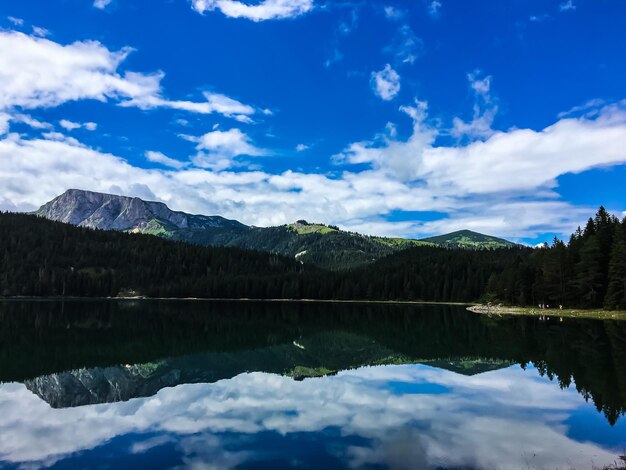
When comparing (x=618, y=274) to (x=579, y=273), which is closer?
(x=618, y=274)

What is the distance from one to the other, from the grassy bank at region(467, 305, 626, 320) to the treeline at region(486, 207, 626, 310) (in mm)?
2396

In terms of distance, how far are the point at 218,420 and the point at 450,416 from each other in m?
11.7

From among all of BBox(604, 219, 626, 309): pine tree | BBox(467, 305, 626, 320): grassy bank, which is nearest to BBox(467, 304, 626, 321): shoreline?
BBox(467, 305, 626, 320): grassy bank

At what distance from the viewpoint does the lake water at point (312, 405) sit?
1823 cm

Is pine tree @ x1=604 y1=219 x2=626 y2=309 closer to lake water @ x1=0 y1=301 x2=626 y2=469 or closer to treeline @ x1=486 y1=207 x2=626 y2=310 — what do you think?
treeline @ x1=486 y1=207 x2=626 y2=310

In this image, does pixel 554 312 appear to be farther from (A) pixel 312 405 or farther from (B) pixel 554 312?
(A) pixel 312 405

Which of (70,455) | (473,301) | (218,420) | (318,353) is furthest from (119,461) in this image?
(473,301)

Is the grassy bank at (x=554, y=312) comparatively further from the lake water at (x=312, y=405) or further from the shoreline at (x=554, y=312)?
the lake water at (x=312, y=405)

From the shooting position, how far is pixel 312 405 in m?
26.7

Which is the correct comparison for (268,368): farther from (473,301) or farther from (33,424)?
(473,301)

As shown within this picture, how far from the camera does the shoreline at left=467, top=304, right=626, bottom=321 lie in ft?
299

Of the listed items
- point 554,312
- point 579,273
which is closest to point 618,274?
point 579,273

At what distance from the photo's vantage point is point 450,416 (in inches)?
955

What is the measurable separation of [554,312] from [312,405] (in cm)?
9744
